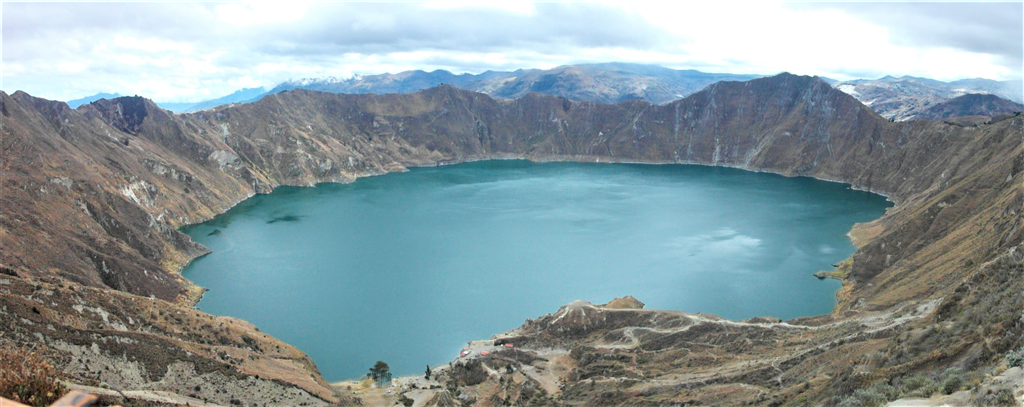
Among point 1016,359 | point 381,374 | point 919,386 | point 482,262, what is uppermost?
point 1016,359

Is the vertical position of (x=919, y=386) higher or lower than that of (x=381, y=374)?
higher

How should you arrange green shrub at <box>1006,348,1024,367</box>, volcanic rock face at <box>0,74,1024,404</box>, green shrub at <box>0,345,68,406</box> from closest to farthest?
green shrub at <box>0,345,68,406</box>, green shrub at <box>1006,348,1024,367</box>, volcanic rock face at <box>0,74,1024,404</box>

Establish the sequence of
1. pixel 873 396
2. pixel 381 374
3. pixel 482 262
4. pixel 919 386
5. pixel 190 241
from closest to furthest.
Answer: pixel 919 386, pixel 873 396, pixel 381 374, pixel 482 262, pixel 190 241

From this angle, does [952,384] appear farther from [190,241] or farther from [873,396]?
[190,241]

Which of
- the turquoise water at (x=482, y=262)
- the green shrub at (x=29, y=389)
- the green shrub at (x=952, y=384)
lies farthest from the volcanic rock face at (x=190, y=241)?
the green shrub at (x=29, y=389)

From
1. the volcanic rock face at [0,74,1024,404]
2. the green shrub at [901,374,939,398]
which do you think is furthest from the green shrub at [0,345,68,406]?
the green shrub at [901,374,939,398]

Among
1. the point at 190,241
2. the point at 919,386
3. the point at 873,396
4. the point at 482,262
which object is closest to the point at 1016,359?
the point at 919,386

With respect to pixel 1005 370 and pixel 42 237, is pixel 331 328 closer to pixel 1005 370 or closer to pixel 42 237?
pixel 42 237

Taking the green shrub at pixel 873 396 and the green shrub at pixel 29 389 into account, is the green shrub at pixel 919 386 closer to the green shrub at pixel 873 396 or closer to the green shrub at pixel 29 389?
the green shrub at pixel 873 396

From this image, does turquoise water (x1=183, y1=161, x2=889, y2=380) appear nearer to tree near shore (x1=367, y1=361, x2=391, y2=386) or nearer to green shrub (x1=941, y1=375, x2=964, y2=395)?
tree near shore (x1=367, y1=361, x2=391, y2=386)
